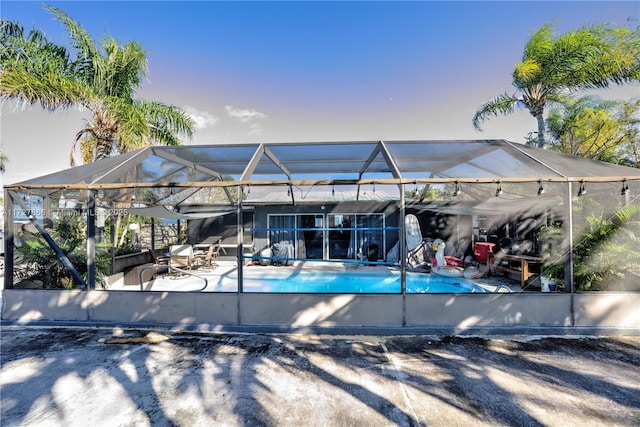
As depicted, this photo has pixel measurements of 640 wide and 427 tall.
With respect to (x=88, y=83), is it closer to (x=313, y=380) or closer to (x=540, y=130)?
(x=313, y=380)

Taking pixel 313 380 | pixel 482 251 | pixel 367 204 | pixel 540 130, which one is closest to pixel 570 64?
pixel 540 130

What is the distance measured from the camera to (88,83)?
739 cm

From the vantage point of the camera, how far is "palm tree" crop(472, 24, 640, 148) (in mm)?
7652

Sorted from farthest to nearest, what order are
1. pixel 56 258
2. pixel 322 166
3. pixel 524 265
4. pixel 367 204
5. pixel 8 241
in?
1. pixel 367 204
2. pixel 322 166
3. pixel 524 265
4. pixel 56 258
5. pixel 8 241

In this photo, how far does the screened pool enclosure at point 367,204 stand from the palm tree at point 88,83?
2173 mm

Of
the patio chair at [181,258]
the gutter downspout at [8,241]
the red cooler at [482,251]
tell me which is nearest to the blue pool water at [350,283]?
the red cooler at [482,251]

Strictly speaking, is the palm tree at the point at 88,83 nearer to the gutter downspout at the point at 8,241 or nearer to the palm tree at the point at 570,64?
the gutter downspout at the point at 8,241

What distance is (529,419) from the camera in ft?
7.09

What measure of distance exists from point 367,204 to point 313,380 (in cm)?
807

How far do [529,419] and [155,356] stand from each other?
12.7ft

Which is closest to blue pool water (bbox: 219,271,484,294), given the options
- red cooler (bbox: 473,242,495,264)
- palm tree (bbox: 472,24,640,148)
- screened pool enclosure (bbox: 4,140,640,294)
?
screened pool enclosure (bbox: 4,140,640,294)

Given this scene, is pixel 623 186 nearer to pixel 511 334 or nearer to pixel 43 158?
pixel 511 334

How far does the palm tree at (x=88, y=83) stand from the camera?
252 inches

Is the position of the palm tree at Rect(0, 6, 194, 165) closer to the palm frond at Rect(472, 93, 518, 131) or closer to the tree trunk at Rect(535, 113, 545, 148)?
the palm frond at Rect(472, 93, 518, 131)
